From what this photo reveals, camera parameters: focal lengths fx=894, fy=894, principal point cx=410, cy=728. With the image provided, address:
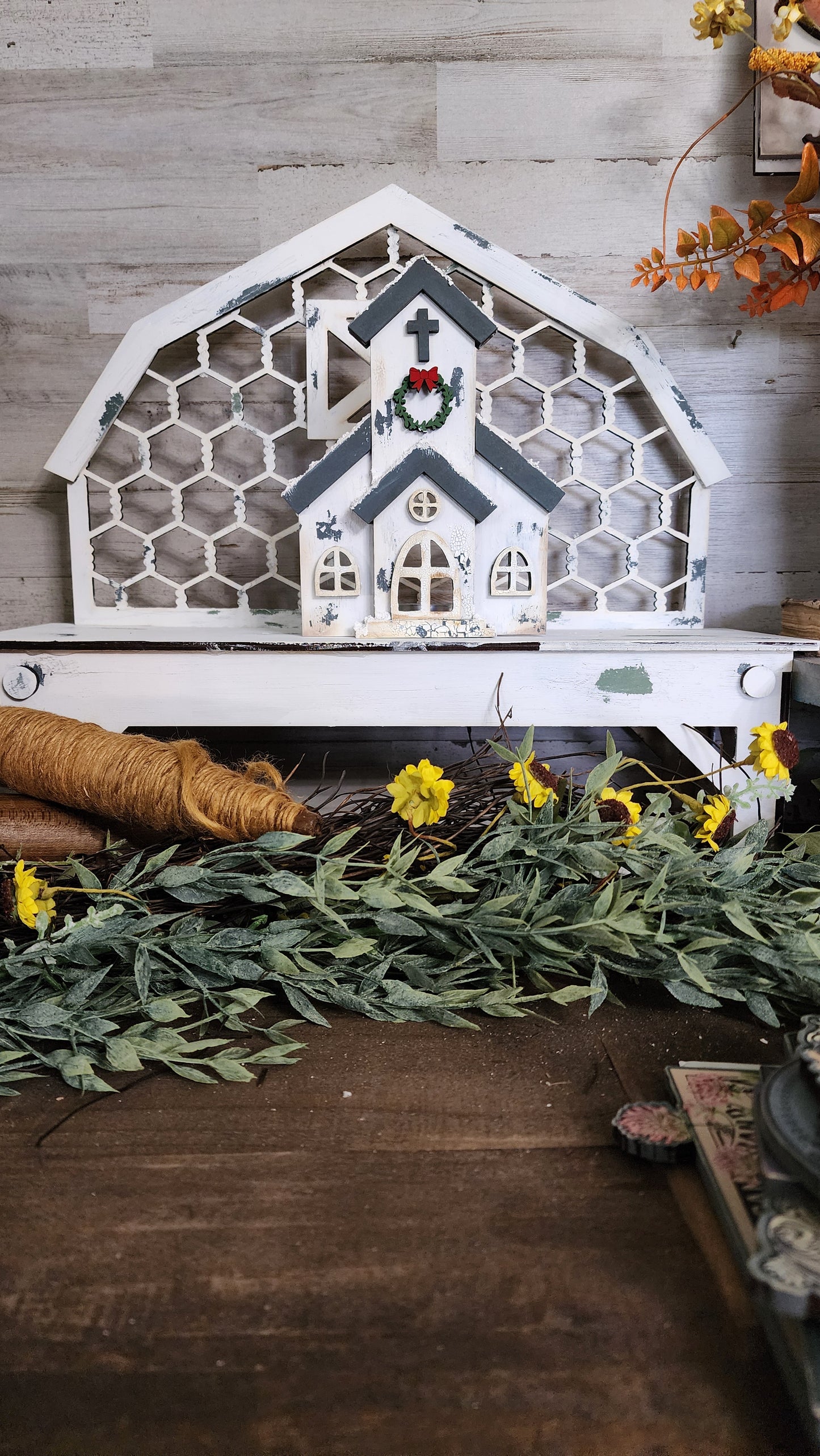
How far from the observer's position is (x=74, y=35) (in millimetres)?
1222

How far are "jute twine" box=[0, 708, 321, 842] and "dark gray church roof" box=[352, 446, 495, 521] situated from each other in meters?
0.33

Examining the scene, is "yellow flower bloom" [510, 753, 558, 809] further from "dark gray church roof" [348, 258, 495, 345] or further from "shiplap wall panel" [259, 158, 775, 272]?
"shiplap wall panel" [259, 158, 775, 272]

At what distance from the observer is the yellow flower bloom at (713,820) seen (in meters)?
0.83

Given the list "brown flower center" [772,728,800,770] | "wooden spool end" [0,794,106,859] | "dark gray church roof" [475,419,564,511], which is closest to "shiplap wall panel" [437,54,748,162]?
"dark gray church roof" [475,419,564,511]

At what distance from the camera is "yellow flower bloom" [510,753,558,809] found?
80 cm

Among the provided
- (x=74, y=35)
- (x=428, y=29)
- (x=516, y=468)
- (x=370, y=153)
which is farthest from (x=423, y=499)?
(x=74, y=35)

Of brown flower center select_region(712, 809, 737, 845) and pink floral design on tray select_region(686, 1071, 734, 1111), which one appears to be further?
brown flower center select_region(712, 809, 737, 845)

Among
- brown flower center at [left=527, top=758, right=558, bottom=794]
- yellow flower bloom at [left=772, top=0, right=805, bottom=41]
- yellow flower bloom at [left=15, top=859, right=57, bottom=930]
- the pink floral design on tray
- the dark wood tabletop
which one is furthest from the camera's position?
yellow flower bloom at [left=772, top=0, right=805, bottom=41]

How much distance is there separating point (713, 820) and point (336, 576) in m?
0.49

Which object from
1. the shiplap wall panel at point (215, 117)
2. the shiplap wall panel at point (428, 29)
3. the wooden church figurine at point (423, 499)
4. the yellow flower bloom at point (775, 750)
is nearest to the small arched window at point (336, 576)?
the wooden church figurine at point (423, 499)

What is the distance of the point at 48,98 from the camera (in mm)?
1229

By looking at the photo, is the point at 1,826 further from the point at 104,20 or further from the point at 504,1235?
the point at 104,20

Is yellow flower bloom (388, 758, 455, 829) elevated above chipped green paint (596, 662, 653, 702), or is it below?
below

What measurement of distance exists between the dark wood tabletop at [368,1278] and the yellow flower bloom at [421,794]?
22cm
